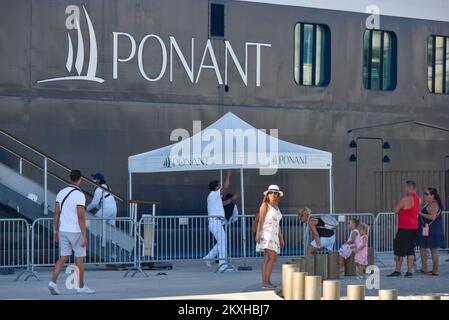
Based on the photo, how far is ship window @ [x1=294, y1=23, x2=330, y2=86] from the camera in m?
21.2

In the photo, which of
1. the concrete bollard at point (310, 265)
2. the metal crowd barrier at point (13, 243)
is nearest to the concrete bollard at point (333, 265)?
the concrete bollard at point (310, 265)

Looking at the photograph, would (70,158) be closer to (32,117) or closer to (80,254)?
(32,117)

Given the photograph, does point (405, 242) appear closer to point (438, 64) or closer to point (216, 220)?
point (216, 220)

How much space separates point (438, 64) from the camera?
925 inches

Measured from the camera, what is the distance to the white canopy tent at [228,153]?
18.2 m

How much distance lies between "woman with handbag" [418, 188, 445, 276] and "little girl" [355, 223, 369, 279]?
102 cm

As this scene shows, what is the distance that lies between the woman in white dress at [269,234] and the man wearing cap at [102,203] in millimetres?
3706

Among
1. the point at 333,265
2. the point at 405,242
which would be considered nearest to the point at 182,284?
the point at 333,265

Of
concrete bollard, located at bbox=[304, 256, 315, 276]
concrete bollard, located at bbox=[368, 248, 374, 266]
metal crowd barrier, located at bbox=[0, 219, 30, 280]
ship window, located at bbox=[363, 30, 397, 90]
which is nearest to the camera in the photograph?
concrete bollard, located at bbox=[304, 256, 315, 276]

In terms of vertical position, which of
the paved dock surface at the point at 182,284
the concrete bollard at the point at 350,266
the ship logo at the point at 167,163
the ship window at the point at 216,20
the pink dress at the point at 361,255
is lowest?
the paved dock surface at the point at 182,284

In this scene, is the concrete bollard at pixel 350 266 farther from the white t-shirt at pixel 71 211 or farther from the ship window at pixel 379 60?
the ship window at pixel 379 60

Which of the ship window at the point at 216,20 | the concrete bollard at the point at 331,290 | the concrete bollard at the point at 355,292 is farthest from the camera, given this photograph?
the ship window at the point at 216,20

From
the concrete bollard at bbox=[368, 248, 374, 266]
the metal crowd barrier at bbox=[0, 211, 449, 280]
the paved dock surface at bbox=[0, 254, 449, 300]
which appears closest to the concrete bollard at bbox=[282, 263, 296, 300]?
the paved dock surface at bbox=[0, 254, 449, 300]

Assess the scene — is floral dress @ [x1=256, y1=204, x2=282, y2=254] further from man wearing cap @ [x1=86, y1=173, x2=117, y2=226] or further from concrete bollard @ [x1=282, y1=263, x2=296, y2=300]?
man wearing cap @ [x1=86, y1=173, x2=117, y2=226]
